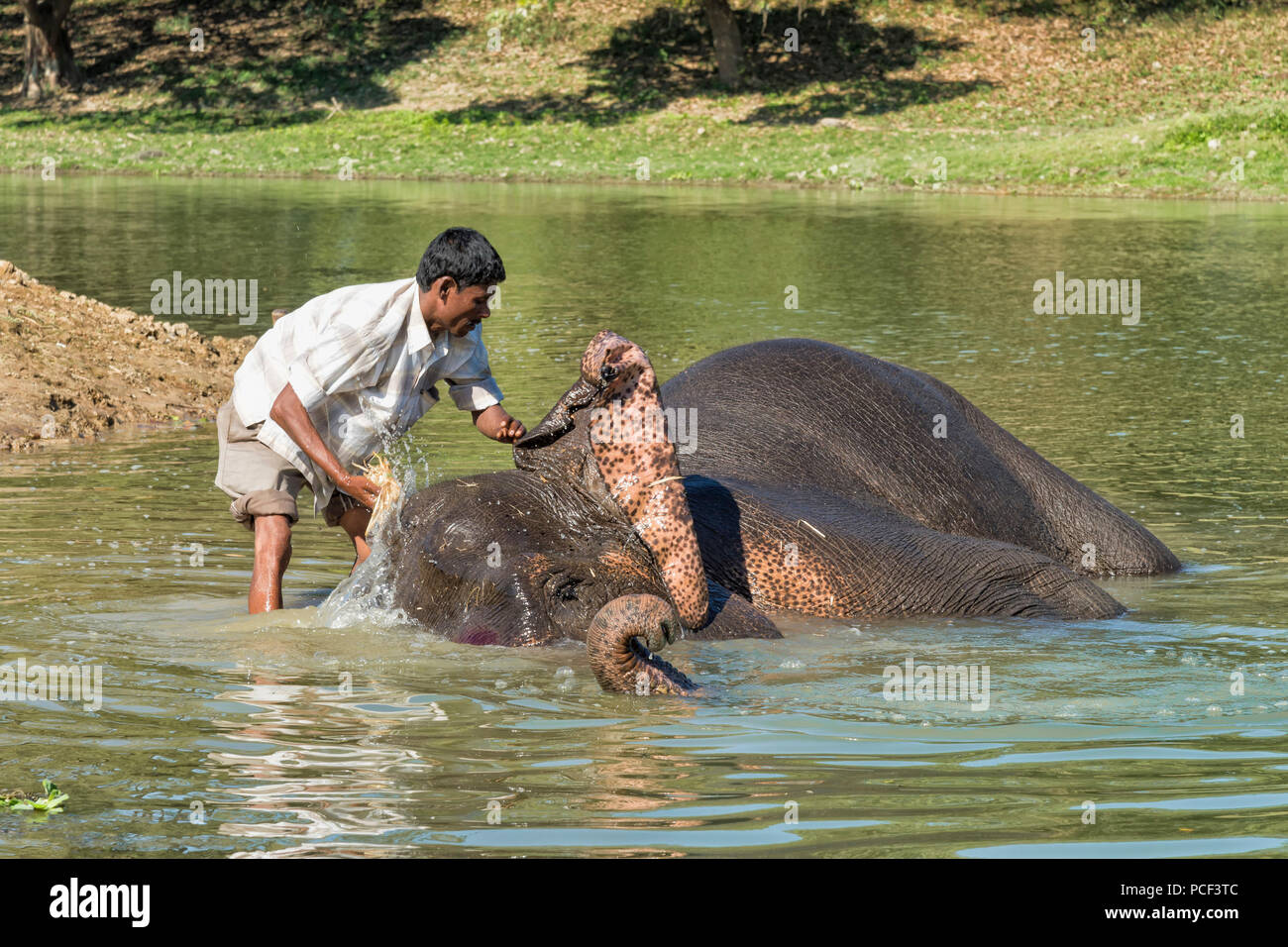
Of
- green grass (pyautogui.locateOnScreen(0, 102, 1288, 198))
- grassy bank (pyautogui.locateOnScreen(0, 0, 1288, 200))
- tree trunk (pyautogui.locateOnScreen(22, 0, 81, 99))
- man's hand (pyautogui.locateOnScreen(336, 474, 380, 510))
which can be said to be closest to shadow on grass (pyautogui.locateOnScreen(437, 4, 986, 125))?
grassy bank (pyautogui.locateOnScreen(0, 0, 1288, 200))

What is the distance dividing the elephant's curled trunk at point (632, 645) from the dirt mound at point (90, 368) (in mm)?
6532

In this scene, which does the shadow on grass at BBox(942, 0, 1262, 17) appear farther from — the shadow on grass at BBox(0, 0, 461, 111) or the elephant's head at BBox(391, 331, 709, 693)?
the elephant's head at BBox(391, 331, 709, 693)

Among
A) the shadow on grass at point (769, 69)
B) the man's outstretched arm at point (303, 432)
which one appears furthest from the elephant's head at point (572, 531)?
the shadow on grass at point (769, 69)

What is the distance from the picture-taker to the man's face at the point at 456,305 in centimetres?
644

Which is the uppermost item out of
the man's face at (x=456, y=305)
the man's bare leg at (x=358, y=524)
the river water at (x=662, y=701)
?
the man's face at (x=456, y=305)

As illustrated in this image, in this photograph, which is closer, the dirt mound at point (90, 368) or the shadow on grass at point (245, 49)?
the dirt mound at point (90, 368)

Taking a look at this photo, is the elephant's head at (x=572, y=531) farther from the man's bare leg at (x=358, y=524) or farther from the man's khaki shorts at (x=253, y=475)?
the man's bare leg at (x=358, y=524)

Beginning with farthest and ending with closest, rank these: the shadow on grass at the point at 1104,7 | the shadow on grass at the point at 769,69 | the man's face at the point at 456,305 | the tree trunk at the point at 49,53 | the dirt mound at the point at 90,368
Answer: the shadow on grass at the point at 1104,7, the tree trunk at the point at 49,53, the shadow on grass at the point at 769,69, the dirt mound at the point at 90,368, the man's face at the point at 456,305

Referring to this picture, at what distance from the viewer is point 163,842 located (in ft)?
13.9

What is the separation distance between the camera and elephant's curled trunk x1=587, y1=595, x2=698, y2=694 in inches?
205

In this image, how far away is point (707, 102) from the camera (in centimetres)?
3841

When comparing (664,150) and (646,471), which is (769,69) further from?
(646,471)

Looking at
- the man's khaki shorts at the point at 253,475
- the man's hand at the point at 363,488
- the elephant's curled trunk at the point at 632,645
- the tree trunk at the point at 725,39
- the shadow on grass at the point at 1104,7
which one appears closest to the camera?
the elephant's curled trunk at the point at 632,645

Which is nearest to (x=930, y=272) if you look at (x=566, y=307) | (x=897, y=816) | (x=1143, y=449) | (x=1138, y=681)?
(x=566, y=307)
